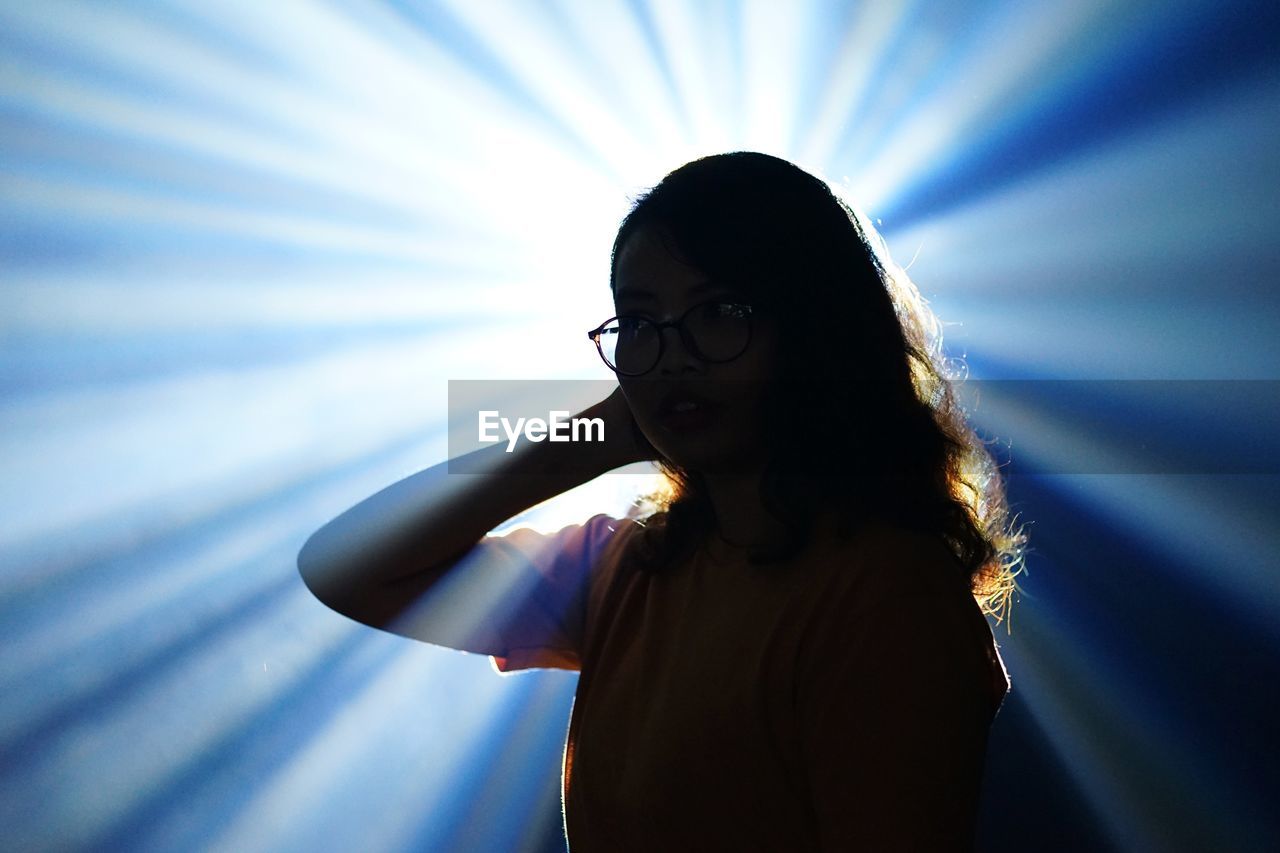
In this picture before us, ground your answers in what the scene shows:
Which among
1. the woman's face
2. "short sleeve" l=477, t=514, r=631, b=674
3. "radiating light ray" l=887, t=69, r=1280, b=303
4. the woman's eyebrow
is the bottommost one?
"short sleeve" l=477, t=514, r=631, b=674

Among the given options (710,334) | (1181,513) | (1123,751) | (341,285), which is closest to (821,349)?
(710,334)

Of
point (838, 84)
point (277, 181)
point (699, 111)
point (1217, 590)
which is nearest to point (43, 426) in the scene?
point (277, 181)

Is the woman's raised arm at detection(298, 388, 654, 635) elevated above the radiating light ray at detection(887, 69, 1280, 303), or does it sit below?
below

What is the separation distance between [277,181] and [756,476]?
4.11 feet

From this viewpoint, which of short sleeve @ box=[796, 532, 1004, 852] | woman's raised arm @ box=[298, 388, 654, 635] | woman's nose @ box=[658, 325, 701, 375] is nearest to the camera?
short sleeve @ box=[796, 532, 1004, 852]

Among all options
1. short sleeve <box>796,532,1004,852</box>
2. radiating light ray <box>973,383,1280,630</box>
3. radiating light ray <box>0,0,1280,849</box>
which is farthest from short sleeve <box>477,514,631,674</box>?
radiating light ray <box>973,383,1280,630</box>

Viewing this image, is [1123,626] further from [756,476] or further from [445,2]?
[445,2]

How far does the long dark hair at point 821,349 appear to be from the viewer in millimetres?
513

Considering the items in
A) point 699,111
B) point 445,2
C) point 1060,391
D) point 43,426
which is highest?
point 445,2

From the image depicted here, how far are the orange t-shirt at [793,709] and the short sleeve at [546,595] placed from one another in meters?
0.07

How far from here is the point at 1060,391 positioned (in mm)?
1049

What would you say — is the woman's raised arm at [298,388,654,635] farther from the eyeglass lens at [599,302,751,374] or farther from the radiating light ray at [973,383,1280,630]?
the radiating light ray at [973,383,1280,630]

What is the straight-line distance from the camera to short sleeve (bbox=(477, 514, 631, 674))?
650mm

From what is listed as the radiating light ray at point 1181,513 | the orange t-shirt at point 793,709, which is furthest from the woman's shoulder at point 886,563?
the radiating light ray at point 1181,513
